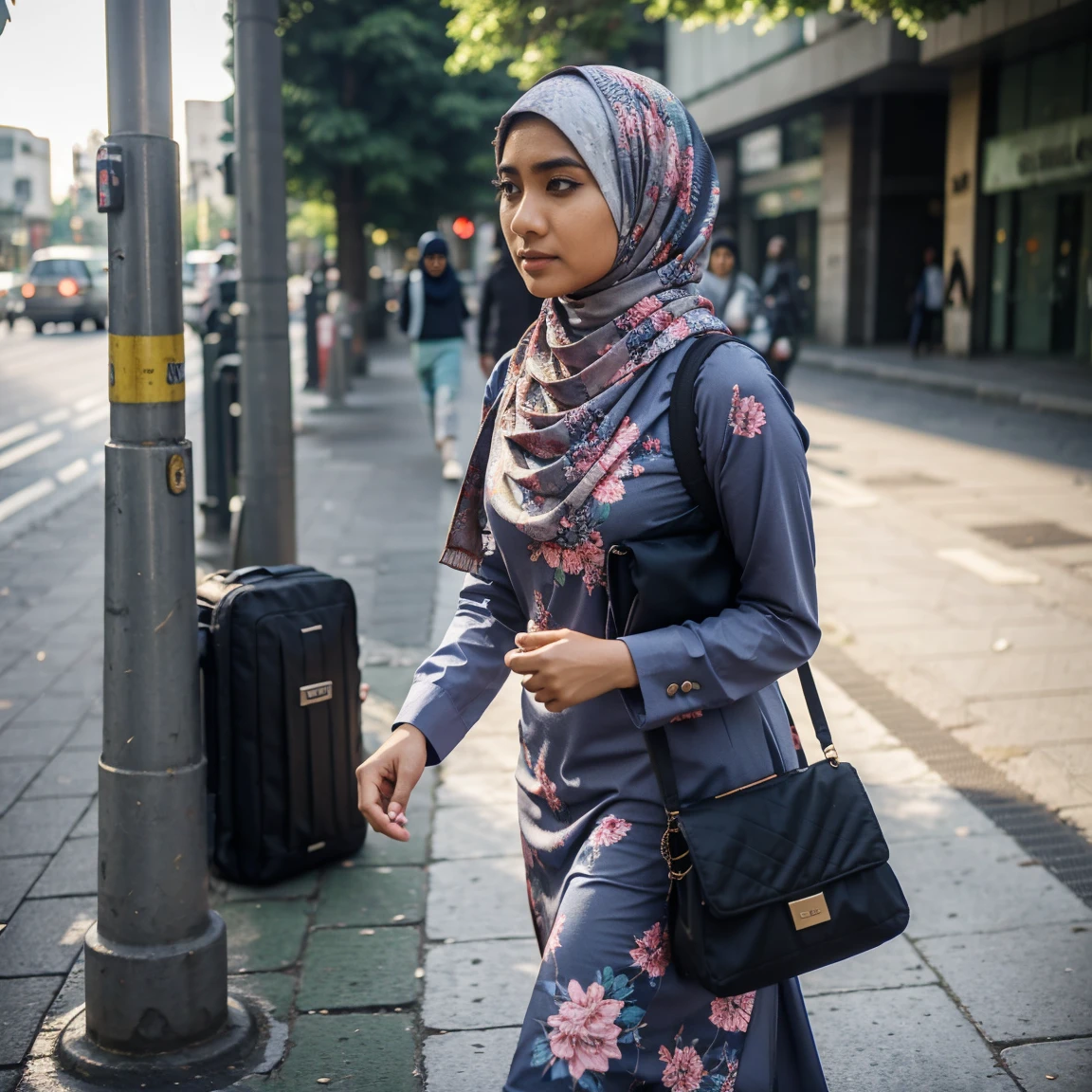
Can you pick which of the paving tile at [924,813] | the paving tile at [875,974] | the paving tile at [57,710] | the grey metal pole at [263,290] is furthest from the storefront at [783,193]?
the paving tile at [875,974]

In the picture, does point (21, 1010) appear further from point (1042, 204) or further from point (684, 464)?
point (1042, 204)

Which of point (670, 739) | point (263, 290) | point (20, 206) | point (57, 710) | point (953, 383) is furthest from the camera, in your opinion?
point (20, 206)

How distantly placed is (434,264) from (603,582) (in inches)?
395

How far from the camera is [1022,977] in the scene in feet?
11.5

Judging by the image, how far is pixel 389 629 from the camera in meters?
6.93

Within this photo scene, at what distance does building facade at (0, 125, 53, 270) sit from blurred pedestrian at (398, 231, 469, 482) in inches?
1452

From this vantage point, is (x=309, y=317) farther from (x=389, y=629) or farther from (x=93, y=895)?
(x=93, y=895)

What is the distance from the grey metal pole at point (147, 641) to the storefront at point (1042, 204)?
20528mm

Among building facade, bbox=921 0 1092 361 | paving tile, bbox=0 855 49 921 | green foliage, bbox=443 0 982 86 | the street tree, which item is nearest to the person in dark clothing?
paving tile, bbox=0 855 49 921

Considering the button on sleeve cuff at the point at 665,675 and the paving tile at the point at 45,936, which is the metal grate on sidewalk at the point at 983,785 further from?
the paving tile at the point at 45,936

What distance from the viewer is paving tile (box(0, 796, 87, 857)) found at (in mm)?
4422

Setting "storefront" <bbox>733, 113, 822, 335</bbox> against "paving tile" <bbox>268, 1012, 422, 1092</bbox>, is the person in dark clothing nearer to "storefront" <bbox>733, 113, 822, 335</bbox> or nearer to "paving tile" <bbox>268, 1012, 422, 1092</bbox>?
"paving tile" <bbox>268, 1012, 422, 1092</bbox>

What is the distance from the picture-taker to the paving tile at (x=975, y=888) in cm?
382

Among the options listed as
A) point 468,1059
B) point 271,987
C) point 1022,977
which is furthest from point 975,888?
point 271,987
